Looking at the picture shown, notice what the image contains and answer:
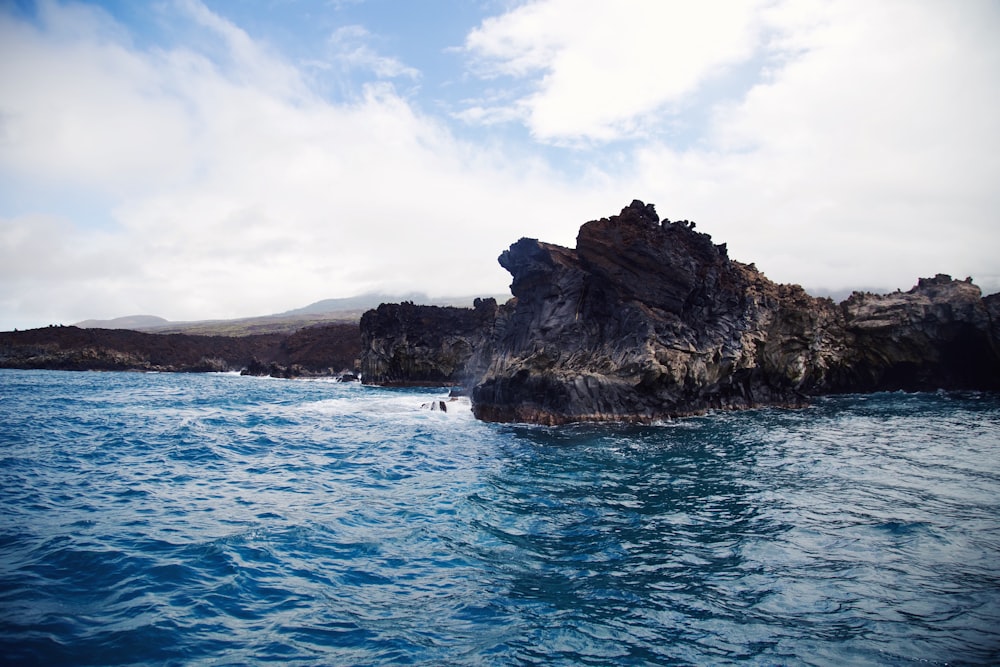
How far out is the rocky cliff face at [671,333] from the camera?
101ft

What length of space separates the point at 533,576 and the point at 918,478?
1452 centimetres

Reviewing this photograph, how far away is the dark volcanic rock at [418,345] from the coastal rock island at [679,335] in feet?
95.1

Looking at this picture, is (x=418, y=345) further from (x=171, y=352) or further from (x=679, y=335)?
(x=171, y=352)

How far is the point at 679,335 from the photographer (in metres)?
32.3

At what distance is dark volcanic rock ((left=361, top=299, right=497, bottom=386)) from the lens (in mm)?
73500

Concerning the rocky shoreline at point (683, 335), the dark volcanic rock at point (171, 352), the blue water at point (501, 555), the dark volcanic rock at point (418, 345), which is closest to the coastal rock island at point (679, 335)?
the rocky shoreline at point (683, 335)

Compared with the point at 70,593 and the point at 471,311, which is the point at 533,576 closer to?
the point at 70,593

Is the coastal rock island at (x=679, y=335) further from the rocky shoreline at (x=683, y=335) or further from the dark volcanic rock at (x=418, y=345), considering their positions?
the dark volcanic rock at (x=418, y=345)

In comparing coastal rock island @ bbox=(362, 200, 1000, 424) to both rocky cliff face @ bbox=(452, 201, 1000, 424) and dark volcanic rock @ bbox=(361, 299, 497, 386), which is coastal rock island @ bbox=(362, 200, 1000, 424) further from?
dark volcanic rock @ bbox=(361, 299, 497, 386)

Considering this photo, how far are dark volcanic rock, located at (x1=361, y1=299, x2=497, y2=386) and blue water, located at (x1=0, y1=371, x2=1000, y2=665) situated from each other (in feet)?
169

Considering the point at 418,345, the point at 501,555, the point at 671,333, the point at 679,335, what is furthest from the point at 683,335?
the point at 418,345

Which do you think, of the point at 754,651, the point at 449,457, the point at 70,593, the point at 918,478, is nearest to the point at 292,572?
the point at 70,593

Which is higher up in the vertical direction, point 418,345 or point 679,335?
point 418,345

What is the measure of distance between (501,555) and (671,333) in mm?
24335
